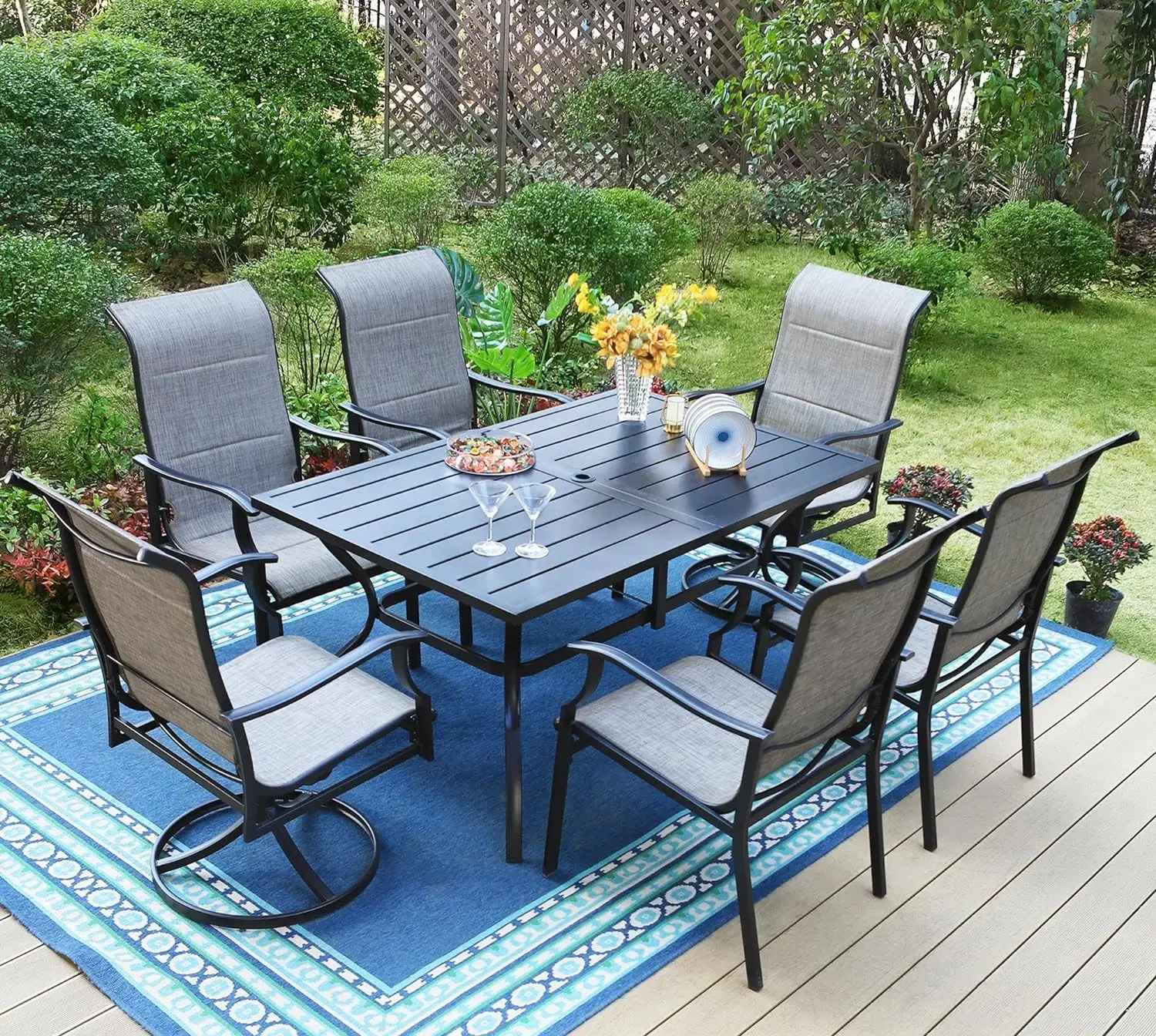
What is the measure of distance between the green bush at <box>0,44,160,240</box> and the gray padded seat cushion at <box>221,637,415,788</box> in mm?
3192

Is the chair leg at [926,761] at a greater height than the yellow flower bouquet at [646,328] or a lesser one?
lesser

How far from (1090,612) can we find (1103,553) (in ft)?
0.72

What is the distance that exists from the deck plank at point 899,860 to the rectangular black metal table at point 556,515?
2.10 feet

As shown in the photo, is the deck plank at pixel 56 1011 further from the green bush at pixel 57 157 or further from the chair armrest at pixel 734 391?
the green bush at pixel 57 157

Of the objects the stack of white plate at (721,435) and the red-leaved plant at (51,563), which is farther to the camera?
the red-leaved plant at (51,563)

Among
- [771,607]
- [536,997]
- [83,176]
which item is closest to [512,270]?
[83,176]

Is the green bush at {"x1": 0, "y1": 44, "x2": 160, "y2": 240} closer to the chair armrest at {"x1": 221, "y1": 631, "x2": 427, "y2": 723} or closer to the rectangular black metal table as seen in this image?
the rectangular black metal table

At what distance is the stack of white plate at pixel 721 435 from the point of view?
3789 mm

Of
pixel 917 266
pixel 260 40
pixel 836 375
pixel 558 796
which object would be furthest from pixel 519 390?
pixel 260 40

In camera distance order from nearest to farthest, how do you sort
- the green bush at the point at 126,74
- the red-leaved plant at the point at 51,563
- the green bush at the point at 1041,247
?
the red-leaved plant at the point at 51,563 → the green bush at the point at 126,74 → the green bush at the point at 1041,247

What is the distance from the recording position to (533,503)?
3174 mm

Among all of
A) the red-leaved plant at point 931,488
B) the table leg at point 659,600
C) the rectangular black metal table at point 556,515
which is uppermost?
the rectangular black metal table at point 556,515

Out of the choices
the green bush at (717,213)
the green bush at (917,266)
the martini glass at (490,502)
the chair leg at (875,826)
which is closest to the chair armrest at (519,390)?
the martini glass at (490,502)

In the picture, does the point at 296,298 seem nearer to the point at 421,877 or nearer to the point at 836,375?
the point at 836,375
